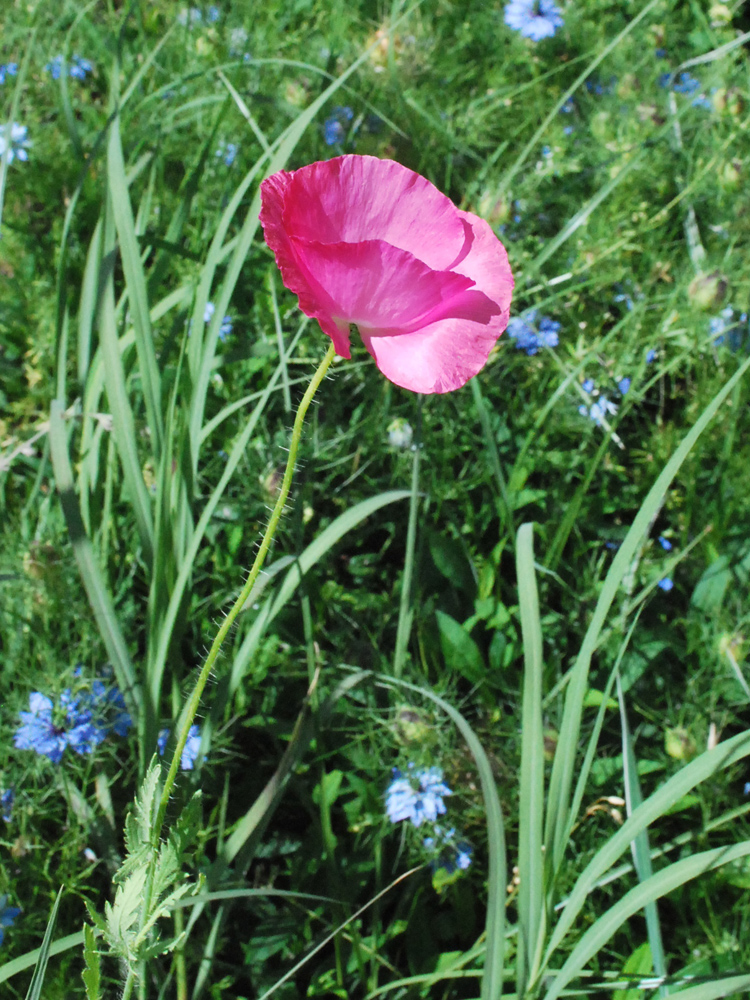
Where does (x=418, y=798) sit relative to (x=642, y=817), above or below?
below

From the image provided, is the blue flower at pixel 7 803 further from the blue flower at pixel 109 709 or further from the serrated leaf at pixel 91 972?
the serrated leaf at pixel 91 972

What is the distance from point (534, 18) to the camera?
2.05 meters

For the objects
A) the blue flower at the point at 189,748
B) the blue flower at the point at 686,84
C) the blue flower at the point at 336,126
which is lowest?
the blue flower at the point at 189,748

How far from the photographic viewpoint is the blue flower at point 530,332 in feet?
4.87

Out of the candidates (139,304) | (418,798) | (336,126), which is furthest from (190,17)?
(418,798)

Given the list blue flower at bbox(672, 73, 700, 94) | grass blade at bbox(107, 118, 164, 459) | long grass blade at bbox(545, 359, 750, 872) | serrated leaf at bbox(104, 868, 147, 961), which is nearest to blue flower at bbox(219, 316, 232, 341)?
grass blade at bbox(107, 118, 164, 459)

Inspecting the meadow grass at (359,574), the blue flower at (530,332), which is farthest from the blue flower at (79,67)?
the blue flower at (530,332)

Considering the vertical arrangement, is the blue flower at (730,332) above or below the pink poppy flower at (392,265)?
above

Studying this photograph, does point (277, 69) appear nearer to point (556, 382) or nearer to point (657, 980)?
point (556, 382)

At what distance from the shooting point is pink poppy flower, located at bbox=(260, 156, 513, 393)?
1.81 feet

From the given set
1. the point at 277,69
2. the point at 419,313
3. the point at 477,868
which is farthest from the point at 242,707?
the point at 277,69

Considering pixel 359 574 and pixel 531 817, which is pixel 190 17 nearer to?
pixel 359 574

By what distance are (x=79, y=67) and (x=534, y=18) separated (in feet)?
3.50

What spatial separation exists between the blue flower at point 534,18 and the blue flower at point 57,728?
1.79 metres
